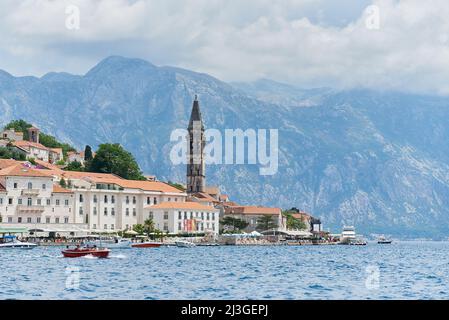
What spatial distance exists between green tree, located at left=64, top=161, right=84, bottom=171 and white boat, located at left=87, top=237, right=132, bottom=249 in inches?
1557

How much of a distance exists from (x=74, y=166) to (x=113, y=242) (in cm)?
4923

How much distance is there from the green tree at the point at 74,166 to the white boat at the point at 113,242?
130 feet

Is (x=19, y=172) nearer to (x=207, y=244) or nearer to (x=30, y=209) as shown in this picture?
(x=30, y=209)

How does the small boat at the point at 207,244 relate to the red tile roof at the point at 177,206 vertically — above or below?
below

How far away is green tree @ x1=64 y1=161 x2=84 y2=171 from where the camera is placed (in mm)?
182000

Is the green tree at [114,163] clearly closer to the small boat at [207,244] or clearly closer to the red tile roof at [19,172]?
the small boat at [207,244]

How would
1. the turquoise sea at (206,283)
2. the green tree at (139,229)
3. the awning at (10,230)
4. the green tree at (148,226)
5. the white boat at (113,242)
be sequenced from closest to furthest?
the turquoise sea at (206,283) → the white boat at (113,242) → the awning at (10,230) → the green tree at (139,229) → the green tree at (148,226)

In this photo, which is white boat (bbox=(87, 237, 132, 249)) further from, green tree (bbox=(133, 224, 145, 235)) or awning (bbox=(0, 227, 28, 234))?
awning (bbox=(0, 227, 28, 234))

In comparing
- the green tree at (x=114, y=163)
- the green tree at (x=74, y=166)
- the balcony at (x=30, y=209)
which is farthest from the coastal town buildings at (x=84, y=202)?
the green tree at (x=114, y=163)

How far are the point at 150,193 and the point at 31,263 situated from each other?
90.8 meters

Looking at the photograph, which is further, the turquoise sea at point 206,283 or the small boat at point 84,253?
the small boat at point 84,253

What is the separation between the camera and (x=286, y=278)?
5991 centimetres

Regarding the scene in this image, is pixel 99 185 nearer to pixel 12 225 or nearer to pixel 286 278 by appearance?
pixel 12 225

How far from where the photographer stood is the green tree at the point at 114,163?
18200 centimetres
